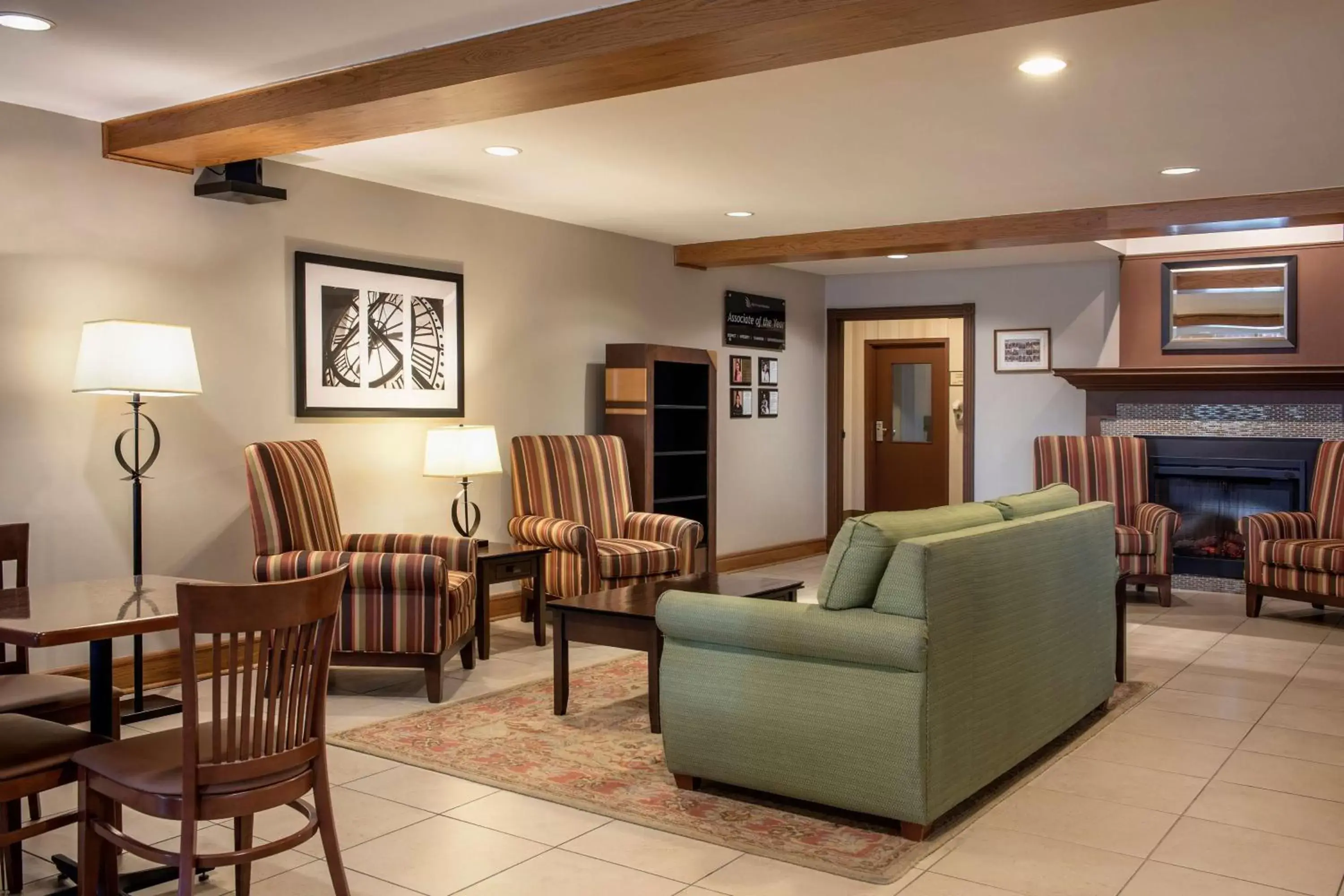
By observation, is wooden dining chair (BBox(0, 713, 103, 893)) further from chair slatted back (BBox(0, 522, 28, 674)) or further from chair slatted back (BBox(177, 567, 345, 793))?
chair slatted back (BBox(0, 522, 28, 674))

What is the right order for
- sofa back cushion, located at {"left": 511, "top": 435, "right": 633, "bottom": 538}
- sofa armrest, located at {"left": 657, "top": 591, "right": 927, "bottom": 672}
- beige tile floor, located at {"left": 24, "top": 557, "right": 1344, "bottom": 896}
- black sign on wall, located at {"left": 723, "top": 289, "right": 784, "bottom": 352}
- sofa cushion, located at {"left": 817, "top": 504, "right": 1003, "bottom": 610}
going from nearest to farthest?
1. beige tile floor, located at {"left": 24, "top": 557, "right": 1344, "bottom": 896}
2. sofa armrest, located at {"left": 657, "top": 591, "right": 927, "bottom": 672}
3. sofa cushion, located at {"left": 817, "top": 504, "right": 1003, "bottom": 610}
4. sofa back cushion, located at {"left": 511, "top": 435, "right": 633, "bottom": 538}
5. black sign on wall, located at {"left": 723, "top": 289, "right": 784, "bottom": 352}

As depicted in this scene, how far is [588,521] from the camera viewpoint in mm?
6750

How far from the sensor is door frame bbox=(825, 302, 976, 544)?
30.7 feet

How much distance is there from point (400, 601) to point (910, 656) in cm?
243

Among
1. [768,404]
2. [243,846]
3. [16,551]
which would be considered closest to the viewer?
[243,846]

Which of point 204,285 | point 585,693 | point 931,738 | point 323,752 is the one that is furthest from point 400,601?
point 931,738

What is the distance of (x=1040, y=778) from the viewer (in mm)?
3795

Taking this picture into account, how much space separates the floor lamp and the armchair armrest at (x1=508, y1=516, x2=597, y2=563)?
2.00 meters

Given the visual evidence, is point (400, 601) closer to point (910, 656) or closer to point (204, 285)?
point (204, 285)

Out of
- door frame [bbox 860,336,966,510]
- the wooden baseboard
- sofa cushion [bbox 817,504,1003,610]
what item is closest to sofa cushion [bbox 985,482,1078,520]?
sofa cushion [bbox 817,504,1003,610]

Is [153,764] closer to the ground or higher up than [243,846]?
higher up

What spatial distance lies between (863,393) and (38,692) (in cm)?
Result: 890

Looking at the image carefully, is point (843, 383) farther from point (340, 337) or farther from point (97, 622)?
point (97, 622)

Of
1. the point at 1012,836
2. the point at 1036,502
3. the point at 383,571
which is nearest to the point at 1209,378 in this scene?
the point at 1036,502
